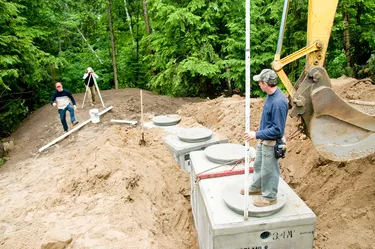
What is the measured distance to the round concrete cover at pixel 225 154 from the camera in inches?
205

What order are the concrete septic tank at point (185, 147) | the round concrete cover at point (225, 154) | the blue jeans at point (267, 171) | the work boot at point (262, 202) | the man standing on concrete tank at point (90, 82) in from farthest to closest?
the man standing on concrete tank at point (90, 82), the concrete septic tank at point (185, 147), the round concrete cover at point (225, 154), the work boot at point (262, 202), the blue jeans at point (267, 171)

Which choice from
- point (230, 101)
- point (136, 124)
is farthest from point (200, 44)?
point (136, 124)

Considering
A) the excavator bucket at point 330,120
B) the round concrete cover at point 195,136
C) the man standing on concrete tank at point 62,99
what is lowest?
the round concrete cover at point 195,136

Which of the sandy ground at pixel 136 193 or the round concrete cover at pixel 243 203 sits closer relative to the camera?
the round concrete cover at pixel 243 203

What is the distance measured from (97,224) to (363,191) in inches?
171

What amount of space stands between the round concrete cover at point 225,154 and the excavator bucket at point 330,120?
1.41 metres

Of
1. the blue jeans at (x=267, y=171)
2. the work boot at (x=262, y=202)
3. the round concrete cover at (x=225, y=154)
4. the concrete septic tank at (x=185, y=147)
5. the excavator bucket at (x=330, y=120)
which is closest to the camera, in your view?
the blue jeans at (x=267, y=171)

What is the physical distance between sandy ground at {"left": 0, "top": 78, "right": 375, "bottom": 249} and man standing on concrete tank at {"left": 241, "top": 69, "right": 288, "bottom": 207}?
5.55 ft

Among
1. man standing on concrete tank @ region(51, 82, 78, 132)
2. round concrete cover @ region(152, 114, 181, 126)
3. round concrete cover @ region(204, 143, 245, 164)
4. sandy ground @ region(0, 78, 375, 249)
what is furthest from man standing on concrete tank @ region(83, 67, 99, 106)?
round concrete cover @ region(204, 143, 245, 164)

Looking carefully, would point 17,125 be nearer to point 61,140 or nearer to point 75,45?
point 61,140

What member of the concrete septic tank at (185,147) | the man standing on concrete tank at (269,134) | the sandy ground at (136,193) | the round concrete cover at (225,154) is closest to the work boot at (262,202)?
the man standing on concrete tank at (269,134)

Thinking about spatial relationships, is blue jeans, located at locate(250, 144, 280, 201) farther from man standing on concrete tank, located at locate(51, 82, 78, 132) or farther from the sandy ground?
man standing on concrete tank, located at locate(51, 82, 78, 132)

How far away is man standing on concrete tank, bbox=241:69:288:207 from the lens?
3480 mm

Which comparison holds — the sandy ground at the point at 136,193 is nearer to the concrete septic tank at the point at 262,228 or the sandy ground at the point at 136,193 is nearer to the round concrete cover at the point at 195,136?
the round concrete cover at the point at 195,136
